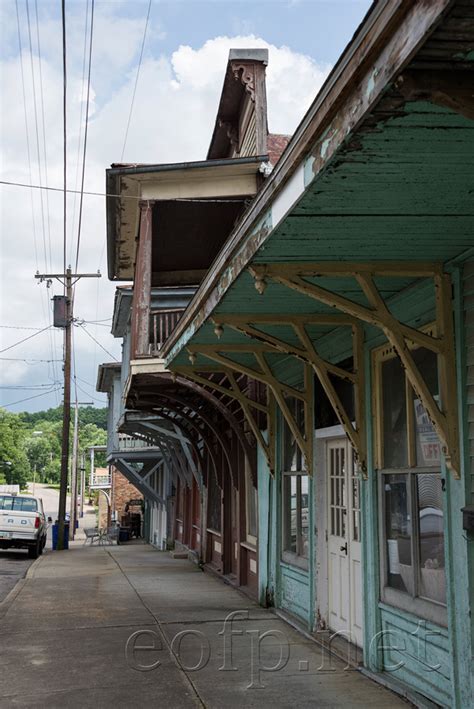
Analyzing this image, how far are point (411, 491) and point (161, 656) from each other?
9.95ft

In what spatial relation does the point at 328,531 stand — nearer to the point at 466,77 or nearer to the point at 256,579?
the point at 256,579

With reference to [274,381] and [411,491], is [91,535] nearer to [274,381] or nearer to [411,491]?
[274,381]

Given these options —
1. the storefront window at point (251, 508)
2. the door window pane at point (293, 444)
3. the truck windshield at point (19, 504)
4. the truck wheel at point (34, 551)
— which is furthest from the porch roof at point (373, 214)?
the truck windshield at point (19, 504)

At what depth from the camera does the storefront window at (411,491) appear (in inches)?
222

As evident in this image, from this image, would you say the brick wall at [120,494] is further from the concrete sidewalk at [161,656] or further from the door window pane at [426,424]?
the door window pane at [426,424]

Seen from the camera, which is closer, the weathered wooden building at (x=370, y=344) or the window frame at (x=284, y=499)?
the weathered wooden building at (x=370, y=344)

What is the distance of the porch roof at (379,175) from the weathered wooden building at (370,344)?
1cm

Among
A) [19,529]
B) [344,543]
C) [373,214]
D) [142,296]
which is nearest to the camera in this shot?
[373,214]

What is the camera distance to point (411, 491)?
237 inches

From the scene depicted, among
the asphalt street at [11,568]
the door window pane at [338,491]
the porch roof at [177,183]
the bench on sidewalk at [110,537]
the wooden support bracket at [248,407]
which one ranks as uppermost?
the porch roof at [177,183]

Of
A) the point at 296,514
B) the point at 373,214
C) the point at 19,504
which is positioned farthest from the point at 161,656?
the point at 19,504

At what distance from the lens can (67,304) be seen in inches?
1107

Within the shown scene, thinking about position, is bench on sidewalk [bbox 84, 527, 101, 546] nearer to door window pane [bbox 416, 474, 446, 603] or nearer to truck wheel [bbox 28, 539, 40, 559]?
truck wheel [bbox 28, 539, 40, 559]

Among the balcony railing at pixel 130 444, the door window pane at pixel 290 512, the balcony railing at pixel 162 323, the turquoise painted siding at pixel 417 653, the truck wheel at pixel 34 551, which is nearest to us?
the turquoise painted siding at pixel 417 653
